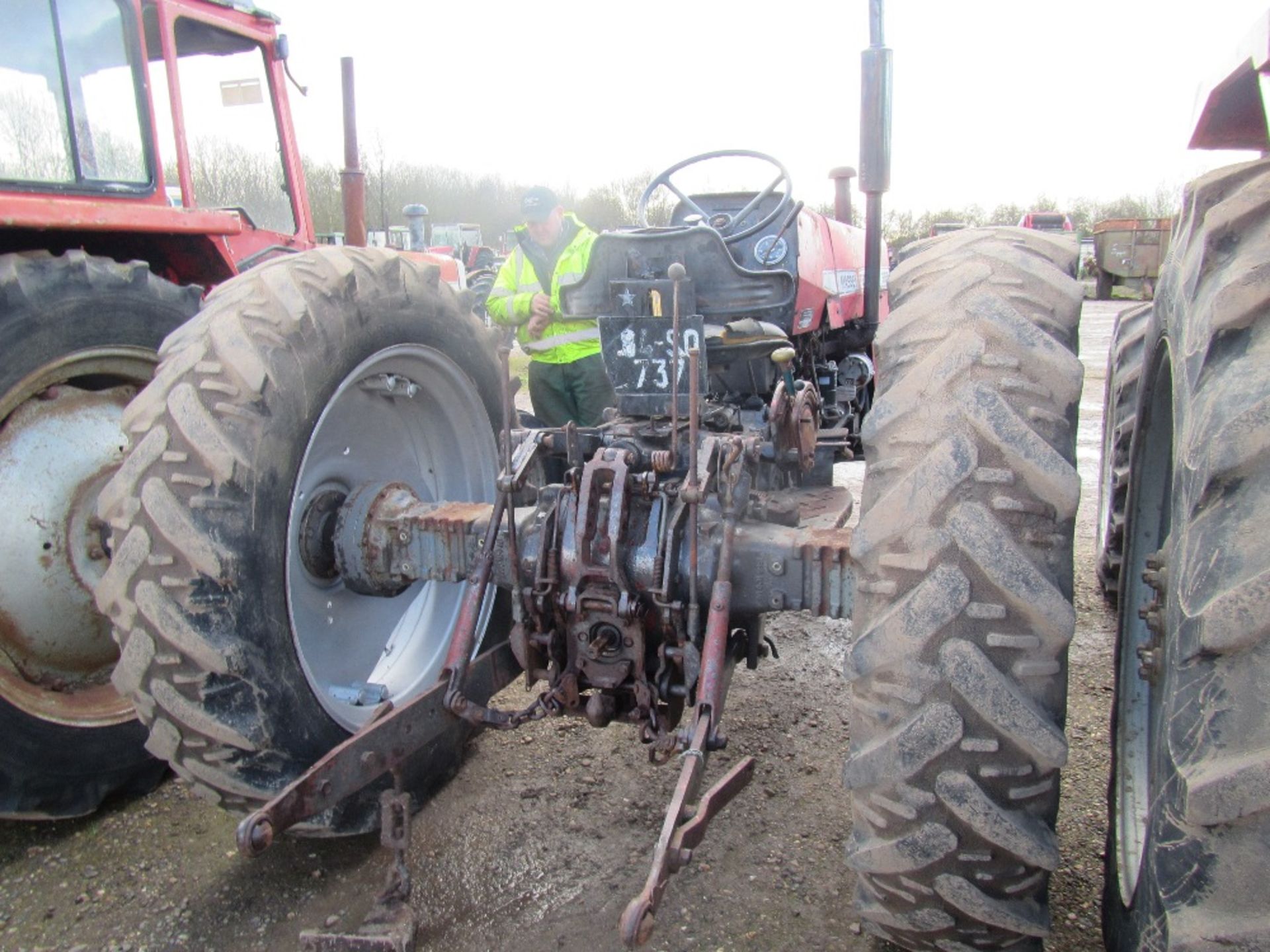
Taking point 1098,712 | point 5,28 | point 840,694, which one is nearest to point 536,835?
point 840,694

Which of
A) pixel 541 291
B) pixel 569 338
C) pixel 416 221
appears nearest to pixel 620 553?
pixel 569 338

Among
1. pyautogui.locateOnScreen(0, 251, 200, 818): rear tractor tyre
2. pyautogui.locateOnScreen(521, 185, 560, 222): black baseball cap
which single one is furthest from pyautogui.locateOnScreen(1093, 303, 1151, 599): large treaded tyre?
pyautogui.locateOnScreen(0, 251, 200, 818): rear tractor tyre

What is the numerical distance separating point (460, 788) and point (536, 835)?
0.35 metres

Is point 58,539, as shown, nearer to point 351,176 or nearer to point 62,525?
point 62,525

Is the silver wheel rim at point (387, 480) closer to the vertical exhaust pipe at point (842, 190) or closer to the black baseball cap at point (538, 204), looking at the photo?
the black baseball cap at point (538, 204)

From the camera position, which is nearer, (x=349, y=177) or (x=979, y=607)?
(x=979, y=607)

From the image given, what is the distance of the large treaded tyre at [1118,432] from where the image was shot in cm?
346

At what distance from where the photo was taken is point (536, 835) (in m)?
2.69

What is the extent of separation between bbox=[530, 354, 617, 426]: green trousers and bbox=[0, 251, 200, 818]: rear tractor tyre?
1948 millimetres

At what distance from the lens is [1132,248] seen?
21.4m

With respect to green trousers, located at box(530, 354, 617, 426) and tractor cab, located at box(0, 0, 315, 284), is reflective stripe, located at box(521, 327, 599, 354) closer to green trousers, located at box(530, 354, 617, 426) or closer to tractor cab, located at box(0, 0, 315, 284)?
green trousers, located at box(530, 354, 617, 426)

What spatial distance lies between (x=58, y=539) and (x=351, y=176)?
4.33 meters

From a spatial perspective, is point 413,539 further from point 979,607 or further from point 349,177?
point 349,177

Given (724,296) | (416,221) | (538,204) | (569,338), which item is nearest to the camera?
(724,296)
